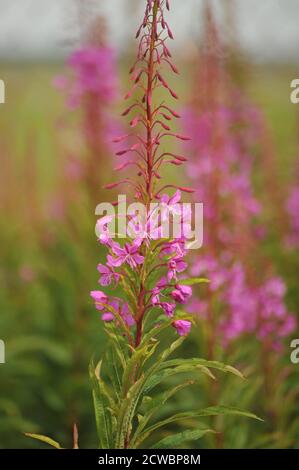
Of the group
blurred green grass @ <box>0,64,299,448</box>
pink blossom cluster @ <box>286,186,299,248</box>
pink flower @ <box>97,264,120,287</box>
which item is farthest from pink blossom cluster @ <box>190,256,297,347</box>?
pink flower @ <box>97,264,120,287</box>

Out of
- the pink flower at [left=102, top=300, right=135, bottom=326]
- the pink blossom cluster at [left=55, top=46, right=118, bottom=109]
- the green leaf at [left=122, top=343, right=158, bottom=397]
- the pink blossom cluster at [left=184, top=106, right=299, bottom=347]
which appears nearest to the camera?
the green leaf at [left=122, top=343, right=158, bottom=397]

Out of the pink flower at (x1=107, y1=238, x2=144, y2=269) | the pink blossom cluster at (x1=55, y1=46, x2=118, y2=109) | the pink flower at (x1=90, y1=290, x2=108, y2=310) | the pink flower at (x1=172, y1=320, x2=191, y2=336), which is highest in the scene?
the pink blossom cluster at (x1=55, y1=46, x2=118, y2=109)

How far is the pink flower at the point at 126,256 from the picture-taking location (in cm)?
162

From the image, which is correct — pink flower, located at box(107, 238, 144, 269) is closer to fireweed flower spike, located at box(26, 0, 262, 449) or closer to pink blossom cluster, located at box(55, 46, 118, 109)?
fireweed flower spike, located at box(26, 0, 262, 449)

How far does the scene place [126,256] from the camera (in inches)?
64.2

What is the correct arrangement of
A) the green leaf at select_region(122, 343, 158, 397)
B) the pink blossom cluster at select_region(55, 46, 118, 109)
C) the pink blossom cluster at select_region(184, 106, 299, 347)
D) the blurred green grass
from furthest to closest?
the pink blossom cluster at select_region(55, 46, 118, 109) < the blurred green grass < the pink blossom cluster at select_region(184, 106, 299, 347) < the green leaf at select_region(122, 343, 158, 397)

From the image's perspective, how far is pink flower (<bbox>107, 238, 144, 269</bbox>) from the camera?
63.7 inches

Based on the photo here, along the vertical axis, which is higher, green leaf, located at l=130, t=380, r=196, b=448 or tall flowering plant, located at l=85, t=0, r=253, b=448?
tall flowering plant, located at l=85, t=0, r=253, b=448

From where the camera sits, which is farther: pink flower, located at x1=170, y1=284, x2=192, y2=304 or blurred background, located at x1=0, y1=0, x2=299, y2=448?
blurred background, located at x1=0, y1=0, x2=299, y2=448

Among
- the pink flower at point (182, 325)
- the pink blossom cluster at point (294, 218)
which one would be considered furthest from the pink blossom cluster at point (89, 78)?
the pink flower at point (182, 325)

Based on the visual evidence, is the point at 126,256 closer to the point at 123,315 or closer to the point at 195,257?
the point at 123,315

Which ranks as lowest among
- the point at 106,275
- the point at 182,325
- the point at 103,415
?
the point at 103,415

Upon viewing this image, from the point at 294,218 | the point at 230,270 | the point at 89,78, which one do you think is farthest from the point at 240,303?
the point at 89,78
